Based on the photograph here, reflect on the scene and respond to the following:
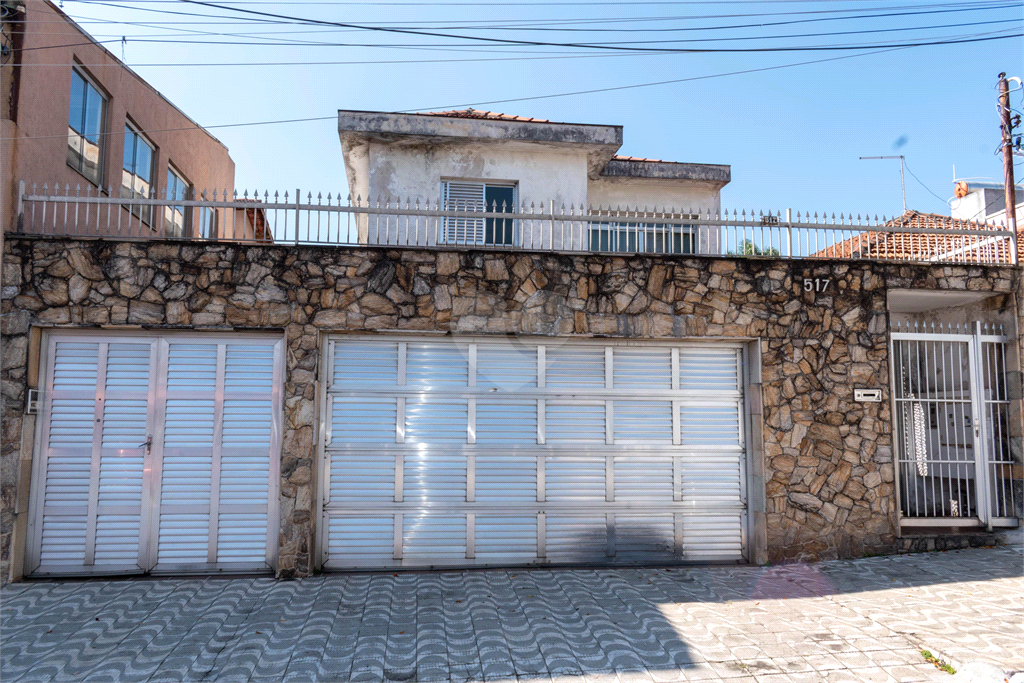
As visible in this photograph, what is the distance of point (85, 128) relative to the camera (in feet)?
26.8

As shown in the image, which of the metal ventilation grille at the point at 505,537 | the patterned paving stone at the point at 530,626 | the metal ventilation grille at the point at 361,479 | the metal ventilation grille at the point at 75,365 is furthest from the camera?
the metal ventilation grille at the point at 505,537

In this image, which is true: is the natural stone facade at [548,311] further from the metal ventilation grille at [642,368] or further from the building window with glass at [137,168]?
the building window with glass at [137,168]

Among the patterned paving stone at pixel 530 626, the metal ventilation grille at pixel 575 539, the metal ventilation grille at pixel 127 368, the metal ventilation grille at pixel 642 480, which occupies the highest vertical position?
the metal ventilation grille at pixel 127 368

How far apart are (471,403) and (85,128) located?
622 centimetres

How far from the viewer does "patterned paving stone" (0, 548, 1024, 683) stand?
4195 millimetres

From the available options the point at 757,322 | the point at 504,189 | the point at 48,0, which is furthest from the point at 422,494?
the point at 48,0

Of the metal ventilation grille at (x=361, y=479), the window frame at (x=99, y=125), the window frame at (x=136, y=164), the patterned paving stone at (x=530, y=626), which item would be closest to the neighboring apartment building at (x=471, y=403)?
the metal ventilation grille at (x=361, y=479)

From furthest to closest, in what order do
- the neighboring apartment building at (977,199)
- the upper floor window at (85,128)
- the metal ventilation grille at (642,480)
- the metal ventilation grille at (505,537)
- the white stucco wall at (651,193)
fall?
the neighboring apartment building at (977,199), the white stucco wall at (651,193), the upper floor window at (85,128), the metal ventilation grille at (642,480), the metal ventilation grille at (505,537)

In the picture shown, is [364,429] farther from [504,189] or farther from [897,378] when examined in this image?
[897,378]

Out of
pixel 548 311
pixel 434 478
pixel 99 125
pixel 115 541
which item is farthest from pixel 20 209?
pixel 548 311

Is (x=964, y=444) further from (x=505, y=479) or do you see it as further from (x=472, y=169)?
(x=472, y=169)

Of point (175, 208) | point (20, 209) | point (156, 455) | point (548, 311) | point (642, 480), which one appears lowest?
point (642, 480)

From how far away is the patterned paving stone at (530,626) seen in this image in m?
4.20

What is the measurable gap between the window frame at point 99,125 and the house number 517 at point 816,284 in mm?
8634
